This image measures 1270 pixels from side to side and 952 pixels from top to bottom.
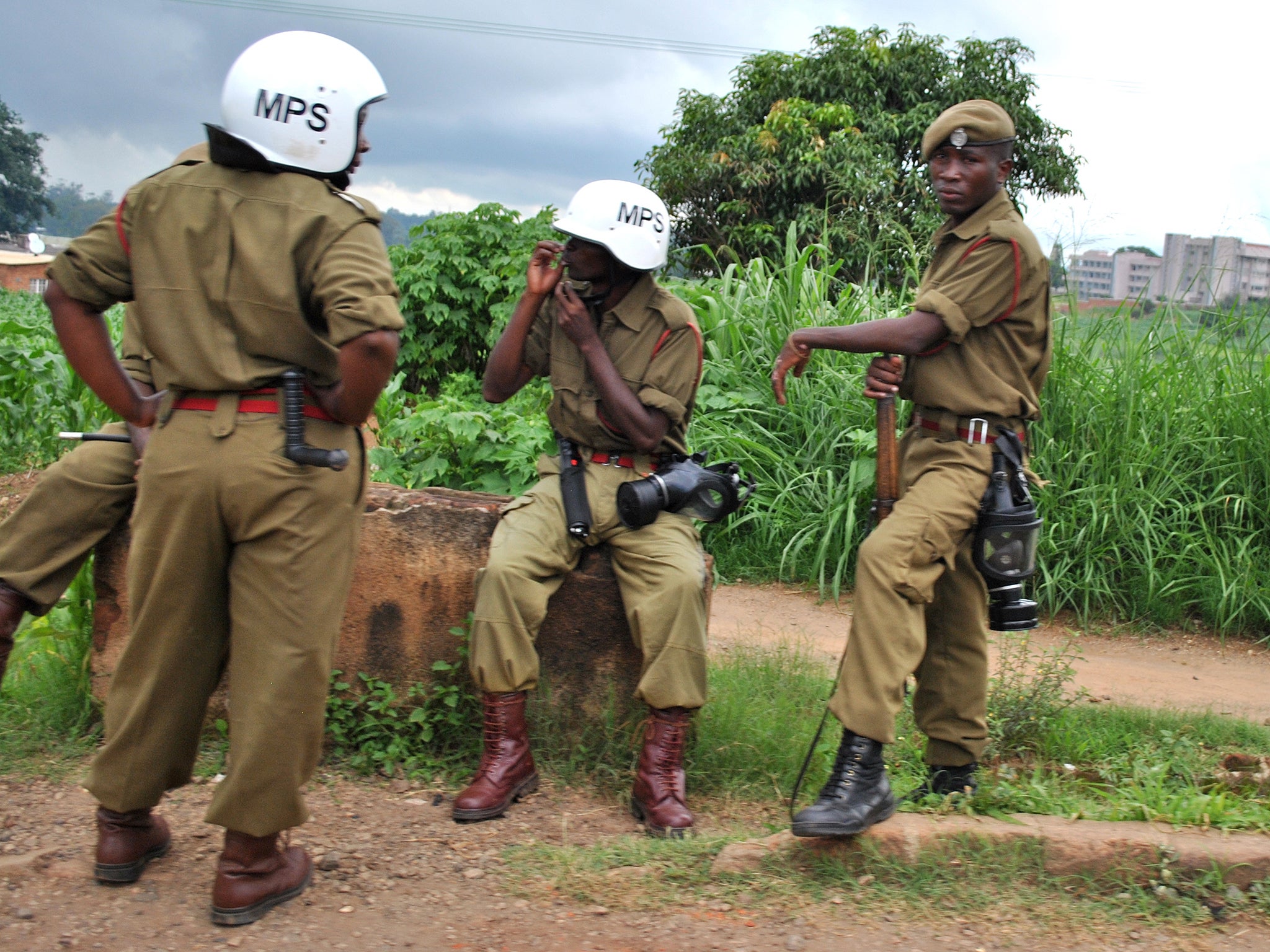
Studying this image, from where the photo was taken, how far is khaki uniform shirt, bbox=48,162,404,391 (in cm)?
246

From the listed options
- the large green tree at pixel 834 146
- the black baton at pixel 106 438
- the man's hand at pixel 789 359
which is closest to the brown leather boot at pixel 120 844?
the black baton at pixel 106 438

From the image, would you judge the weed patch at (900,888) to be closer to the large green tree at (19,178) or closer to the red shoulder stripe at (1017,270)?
the red shoulder stripe at (1017,270)

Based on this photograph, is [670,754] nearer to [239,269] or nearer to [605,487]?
[605,487]

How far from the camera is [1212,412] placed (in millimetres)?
6109

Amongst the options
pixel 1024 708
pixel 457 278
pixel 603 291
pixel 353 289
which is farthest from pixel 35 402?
pixel 1024 708

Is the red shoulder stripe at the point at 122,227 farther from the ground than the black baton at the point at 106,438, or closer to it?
farther from the ground

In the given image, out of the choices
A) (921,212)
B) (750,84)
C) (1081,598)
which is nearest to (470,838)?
(1081,598)

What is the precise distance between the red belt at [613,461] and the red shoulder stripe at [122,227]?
1518 millimetres

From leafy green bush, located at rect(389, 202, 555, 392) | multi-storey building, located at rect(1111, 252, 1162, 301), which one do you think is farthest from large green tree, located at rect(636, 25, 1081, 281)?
multi-storey building, located at rect(1111, 252, 1162, 301)

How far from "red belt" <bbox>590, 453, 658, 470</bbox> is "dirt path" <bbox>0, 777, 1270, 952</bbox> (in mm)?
1177

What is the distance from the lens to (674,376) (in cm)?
359

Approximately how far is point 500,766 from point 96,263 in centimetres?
173

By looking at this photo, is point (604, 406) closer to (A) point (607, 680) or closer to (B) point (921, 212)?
(A) point (607, 680)

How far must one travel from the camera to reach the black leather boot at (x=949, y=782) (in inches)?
132
